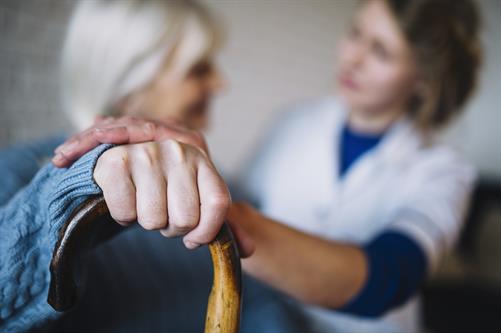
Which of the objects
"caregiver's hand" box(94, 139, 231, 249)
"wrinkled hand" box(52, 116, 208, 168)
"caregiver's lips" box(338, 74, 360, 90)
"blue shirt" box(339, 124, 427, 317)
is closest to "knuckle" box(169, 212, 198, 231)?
"caregiver's hand" box(94, 139, 231, 249)

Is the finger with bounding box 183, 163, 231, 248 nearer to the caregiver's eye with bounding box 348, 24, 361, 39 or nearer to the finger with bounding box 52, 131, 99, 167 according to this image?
the finger with bounding box 52, 131, 99, 167

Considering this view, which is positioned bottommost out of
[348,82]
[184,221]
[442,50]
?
[348,82]

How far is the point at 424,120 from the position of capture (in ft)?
3.88

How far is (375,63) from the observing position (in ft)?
3.71

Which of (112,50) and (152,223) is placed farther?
(112,50)

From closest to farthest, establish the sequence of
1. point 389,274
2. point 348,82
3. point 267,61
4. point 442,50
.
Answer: point 389,274 → point 442,50 → point 348,82 → point 267,61

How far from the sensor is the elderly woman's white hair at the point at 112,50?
96 cm

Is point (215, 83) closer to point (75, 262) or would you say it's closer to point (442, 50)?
point (442, 50)

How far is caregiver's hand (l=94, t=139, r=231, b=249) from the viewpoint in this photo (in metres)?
0.33

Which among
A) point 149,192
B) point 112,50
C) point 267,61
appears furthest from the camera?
point 267,61

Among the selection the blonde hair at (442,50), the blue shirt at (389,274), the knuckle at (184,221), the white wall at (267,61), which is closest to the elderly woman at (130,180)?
the knuckle at (184,221)

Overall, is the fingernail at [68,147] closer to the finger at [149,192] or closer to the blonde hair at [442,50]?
the finger at [149,192]

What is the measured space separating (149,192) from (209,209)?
0.16ft

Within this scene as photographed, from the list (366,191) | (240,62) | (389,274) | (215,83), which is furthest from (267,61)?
(389,274)
